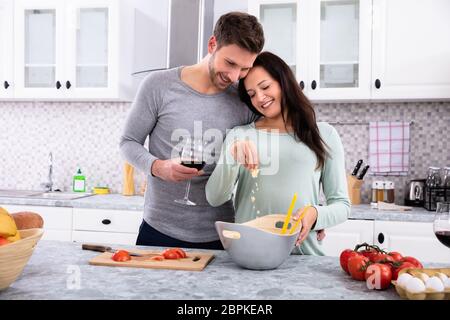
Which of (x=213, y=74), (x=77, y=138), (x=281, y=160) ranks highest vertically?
(x=213, y=74)

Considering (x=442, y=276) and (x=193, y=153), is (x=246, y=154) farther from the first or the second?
(x=442, y=276)

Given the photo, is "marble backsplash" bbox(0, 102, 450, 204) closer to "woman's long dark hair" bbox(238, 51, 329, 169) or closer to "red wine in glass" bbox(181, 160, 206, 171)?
"woman's long dark hair" bbox(238, 51, 329, 169)

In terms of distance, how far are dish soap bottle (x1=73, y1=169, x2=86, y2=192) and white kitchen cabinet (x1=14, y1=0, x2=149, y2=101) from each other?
2.00ft

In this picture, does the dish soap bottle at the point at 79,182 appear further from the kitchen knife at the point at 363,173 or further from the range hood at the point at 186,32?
the kitchen knife at the point at 363,173

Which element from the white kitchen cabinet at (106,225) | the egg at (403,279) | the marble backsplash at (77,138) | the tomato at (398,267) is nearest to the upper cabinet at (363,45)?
the marble backsplash at (77,138)

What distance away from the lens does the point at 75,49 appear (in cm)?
335

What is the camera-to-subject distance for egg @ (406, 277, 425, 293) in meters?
1.04

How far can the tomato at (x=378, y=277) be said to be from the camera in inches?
45.1

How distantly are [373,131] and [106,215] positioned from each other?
198 cm

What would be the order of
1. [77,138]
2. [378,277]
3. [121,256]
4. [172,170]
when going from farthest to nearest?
[77,138] → [172,170] → [121,256] → [378,277]

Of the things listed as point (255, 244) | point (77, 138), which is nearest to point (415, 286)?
point (255, 244)

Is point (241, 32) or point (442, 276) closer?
point (442, 276)

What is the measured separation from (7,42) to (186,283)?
2.97 m

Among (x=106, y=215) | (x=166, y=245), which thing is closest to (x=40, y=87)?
(x=106, y=215)
